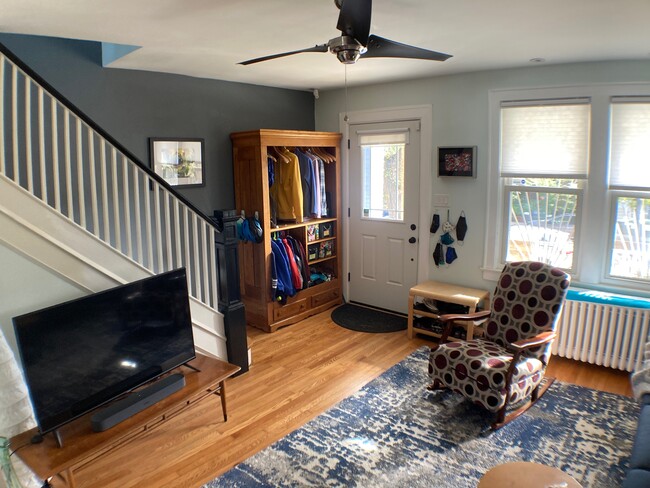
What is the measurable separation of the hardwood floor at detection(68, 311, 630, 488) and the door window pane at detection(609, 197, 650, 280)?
0.81 m

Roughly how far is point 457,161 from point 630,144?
4.34 feet

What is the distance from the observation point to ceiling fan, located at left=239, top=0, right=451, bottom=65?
5.84ft

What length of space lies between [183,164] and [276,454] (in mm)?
2594

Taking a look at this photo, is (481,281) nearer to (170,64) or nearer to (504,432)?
(504,432)

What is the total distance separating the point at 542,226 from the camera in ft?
13.4

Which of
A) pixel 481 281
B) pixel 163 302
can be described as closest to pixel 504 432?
pixel 481 281

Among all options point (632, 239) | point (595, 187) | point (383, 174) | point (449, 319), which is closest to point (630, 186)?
point (595, 187)

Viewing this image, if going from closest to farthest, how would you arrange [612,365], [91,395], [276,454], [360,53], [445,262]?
1. [360,53]
2. [91,395]
3. [276,454]
4. [612,365]
5. [445,262]

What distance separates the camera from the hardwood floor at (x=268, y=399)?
8.89 feet

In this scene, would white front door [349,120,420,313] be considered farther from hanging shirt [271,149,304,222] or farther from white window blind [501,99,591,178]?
white window blind [501,99,591,178]

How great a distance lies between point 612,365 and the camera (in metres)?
3.65

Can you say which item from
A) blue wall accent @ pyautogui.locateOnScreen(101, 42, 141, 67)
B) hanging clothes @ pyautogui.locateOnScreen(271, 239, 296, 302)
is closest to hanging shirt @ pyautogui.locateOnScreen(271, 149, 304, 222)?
hanging clothes @ pyautogui.locateOnScreen(271, 239, 296, 302)

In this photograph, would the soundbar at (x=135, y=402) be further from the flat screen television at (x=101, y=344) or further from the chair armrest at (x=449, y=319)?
the chair armrest at (x=449, y=319)

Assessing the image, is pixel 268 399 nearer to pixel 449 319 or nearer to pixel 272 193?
pixel 449 319
